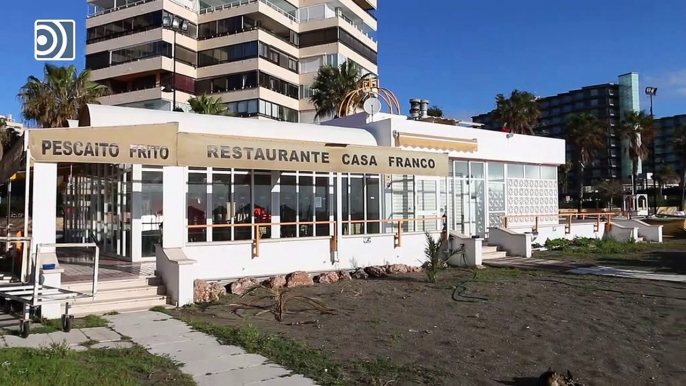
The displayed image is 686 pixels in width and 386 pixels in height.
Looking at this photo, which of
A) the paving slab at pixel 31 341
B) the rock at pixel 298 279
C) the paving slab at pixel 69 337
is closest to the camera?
the paving slab at pixel 31 341

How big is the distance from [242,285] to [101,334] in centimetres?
431

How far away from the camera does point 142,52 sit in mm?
49531

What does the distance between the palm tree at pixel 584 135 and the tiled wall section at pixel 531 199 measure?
42.1 meters

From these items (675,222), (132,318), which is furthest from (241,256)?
(675,222)

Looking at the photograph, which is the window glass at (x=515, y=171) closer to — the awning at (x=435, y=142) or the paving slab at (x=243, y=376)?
the awning at (x=435, y=142)

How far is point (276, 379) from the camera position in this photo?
5.98m

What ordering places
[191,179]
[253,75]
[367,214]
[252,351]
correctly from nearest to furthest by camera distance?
[252,351], [191,179], [367,214], [253,75]

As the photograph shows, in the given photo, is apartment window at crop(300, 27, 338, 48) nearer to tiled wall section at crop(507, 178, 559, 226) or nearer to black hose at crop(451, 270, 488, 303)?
tiled wall section at crop(507, 178, 559, 226)

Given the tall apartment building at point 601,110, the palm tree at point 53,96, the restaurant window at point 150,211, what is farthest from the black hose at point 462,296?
the tall apartment building at point 601,110

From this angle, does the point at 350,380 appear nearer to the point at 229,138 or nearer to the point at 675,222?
the point at 229,138

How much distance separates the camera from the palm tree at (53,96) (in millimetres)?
29453

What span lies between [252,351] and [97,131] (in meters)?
5.64

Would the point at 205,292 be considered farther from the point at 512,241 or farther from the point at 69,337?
the point at 512,241

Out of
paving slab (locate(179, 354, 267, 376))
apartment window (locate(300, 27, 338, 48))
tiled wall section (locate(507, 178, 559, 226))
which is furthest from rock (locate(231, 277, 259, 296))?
apartment window (locate(300, 27, 338, 48))
